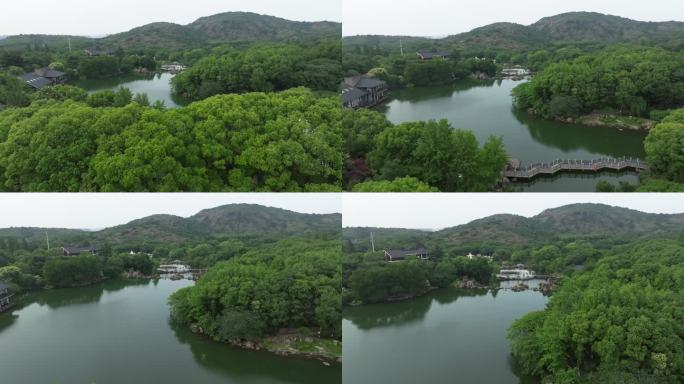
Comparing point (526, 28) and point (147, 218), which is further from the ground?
point (526, 28)

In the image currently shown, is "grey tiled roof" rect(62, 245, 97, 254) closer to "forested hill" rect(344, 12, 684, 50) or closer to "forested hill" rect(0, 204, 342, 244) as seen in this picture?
"forested hill" rect(0, 204, 342, 244)

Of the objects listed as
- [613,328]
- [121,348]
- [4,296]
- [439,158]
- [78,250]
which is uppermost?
[439,158]

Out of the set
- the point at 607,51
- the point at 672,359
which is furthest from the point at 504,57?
the point at 672,359

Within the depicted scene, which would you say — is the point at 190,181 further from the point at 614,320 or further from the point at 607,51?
the point at 607,51

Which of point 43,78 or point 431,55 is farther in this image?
point 431,55

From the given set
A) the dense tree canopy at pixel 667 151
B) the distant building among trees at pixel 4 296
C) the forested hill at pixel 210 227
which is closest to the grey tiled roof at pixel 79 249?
the forested hill at pixel 210 227

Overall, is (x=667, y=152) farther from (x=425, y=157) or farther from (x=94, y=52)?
→ (x=94, y=52)

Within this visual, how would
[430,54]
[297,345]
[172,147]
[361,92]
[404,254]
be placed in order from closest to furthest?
1. [172,147]
2. [361,92]
3. [430,54]
4. [297,345]
5. [404,254]

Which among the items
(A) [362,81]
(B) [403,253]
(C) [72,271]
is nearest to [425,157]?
(A) [362,81]
